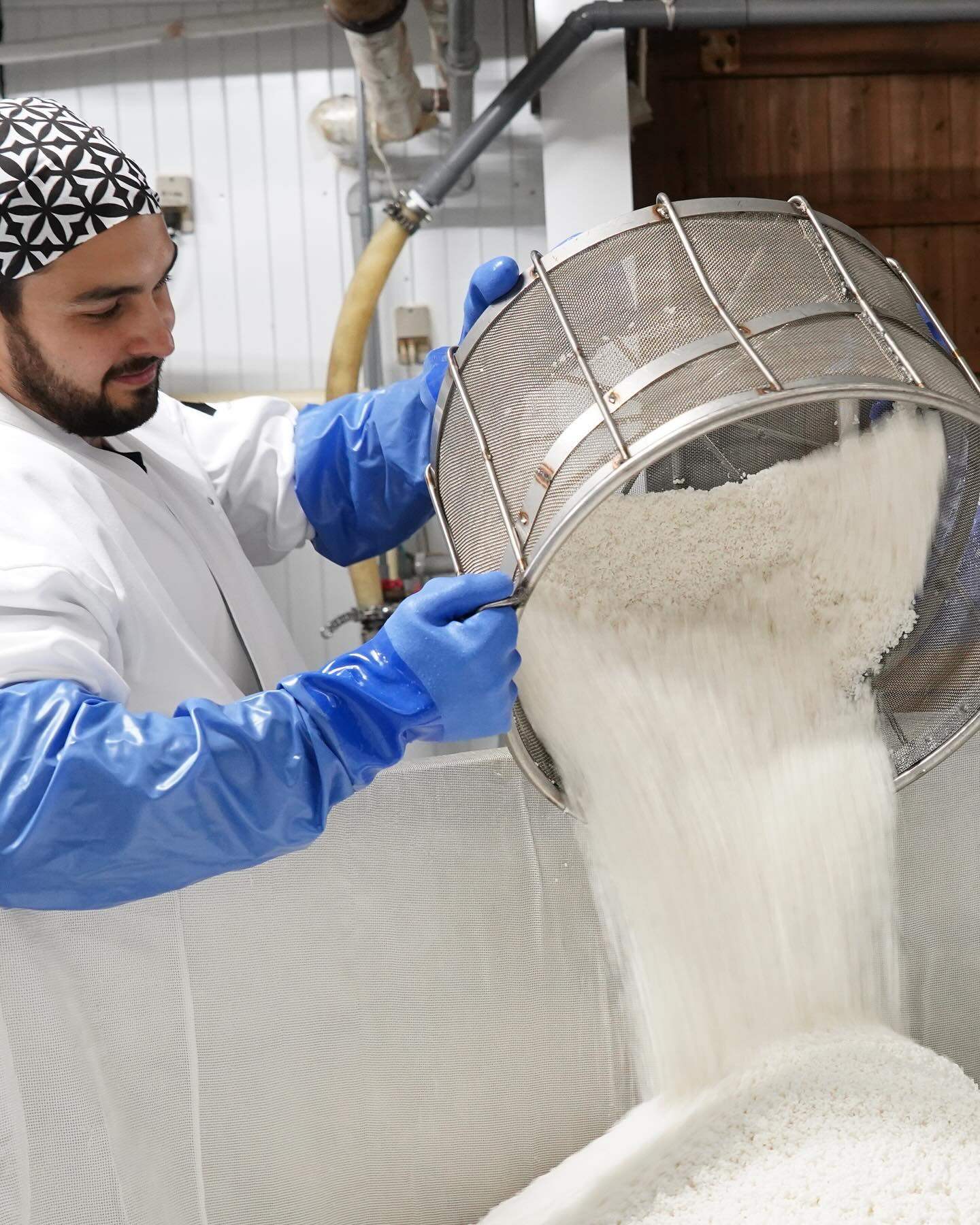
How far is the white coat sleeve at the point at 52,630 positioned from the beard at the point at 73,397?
0.75ft

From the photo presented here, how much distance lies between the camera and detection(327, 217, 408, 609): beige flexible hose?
2023mm

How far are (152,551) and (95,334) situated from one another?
0.22 m

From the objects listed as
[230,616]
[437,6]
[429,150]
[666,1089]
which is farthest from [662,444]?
[429,150]

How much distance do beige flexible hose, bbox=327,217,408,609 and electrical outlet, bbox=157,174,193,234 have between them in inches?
23.8

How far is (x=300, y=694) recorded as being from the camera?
876 millimetres

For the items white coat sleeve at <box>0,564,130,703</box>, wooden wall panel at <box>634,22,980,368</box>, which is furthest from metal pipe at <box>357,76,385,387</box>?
white coat sleeve at <box>0,564,130,703</box>

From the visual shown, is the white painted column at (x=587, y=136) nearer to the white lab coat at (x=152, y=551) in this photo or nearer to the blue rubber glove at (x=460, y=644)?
the white lab coat at (x=152, y=551)

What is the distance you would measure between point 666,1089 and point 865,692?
46 cm

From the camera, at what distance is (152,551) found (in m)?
1.12

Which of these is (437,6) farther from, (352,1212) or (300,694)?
(352,1212)

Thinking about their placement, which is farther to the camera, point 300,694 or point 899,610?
point 899,610

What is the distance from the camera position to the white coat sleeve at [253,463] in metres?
1.35

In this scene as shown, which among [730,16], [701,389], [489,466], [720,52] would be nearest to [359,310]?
[730,16]

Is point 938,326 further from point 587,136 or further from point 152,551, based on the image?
point 587,136
